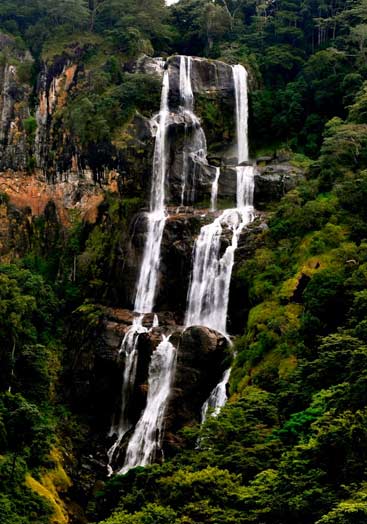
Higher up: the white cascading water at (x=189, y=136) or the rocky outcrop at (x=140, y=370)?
the white cascading water at (x=189, y=136)

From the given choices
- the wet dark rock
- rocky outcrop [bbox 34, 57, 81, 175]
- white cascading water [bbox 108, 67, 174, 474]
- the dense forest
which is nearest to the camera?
the dense forest

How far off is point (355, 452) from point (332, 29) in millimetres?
42885

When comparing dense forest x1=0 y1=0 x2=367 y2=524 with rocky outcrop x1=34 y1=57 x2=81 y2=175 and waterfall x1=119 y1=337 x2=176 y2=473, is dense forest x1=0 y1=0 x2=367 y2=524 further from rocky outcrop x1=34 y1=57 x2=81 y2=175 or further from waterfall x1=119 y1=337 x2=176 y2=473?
waterfall x1=119 y1=337 x2=176 y2=473

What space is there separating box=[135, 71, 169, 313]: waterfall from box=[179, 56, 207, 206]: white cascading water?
1.25 meters

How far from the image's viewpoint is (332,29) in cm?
5369

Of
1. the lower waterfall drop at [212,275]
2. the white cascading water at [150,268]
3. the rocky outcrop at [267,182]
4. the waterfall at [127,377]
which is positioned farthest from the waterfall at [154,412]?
the rocky outcrop at [267,182]

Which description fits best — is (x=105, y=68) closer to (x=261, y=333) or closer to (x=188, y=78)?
(x=188, y=78)

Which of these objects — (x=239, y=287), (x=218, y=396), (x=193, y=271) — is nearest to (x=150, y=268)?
(x=193, y=271)

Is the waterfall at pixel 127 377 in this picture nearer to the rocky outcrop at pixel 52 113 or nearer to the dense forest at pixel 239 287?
the dense forest at pixel 239 287

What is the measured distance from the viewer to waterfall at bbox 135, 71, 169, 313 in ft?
131

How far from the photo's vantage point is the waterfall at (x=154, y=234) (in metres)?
40.0

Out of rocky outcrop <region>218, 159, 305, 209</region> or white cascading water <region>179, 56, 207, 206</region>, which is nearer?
rocky outcrop <region>218, 159, 305, 209</region>

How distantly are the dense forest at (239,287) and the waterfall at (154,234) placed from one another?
1.58 metres

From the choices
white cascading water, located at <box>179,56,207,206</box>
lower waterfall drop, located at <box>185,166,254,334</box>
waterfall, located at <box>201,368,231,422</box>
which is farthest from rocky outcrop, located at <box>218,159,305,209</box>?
waterfall, located at <box>201,368,231,422</box>
